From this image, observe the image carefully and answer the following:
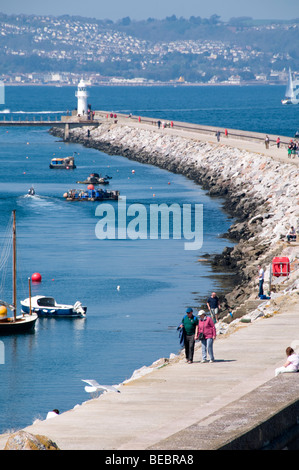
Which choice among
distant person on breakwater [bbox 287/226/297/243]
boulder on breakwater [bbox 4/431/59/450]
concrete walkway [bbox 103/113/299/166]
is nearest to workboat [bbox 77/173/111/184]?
concrete walkway [bbox 103/113/299/166]

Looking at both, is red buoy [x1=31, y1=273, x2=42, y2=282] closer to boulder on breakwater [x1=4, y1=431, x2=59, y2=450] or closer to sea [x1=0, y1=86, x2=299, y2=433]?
sea [x1=0, y1=86, x2=299, y2=433]

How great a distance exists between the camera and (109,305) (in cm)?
3906

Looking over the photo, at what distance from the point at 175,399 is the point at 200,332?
3446 mm

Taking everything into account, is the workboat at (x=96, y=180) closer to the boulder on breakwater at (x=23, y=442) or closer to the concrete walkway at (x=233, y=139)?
the concrete walkway at (x=233, y=139)

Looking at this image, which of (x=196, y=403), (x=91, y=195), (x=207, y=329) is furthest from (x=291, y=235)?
(x=91, y=195)

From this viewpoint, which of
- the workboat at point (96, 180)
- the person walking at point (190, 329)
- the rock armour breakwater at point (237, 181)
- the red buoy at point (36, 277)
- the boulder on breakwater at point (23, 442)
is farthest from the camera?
the workboat at point (96, 180)

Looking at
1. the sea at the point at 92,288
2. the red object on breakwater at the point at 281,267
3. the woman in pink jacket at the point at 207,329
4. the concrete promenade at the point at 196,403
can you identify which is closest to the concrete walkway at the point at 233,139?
the sea at the point at 92,288

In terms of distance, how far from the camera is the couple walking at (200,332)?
20373 mm

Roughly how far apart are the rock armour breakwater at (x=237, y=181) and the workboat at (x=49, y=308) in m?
5.79

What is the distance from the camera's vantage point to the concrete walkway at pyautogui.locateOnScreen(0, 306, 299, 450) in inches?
540

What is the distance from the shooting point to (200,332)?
2039 cm

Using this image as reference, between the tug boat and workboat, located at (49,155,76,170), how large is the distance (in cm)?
2307

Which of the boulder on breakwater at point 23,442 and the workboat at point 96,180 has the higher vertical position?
the boulder on breakwater at point 23,442

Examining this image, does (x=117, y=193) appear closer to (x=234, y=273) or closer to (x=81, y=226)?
(x=81, y=226)
